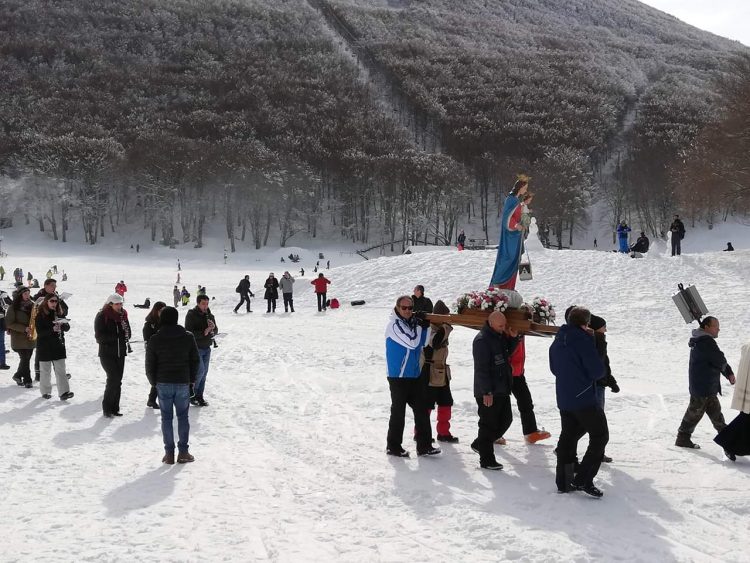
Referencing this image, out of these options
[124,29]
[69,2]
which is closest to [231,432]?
[124,29]

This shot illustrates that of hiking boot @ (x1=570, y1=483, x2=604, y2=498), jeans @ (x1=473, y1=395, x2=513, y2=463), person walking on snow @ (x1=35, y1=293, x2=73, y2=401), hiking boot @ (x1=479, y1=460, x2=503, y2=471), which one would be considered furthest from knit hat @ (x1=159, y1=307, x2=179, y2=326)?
hiking boot @ (x1=570, y1=483, x2=604, y2=498)

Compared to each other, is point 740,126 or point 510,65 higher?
point 510,65

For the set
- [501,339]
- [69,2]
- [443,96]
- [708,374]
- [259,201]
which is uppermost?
[69,2]

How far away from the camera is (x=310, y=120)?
7881 cm

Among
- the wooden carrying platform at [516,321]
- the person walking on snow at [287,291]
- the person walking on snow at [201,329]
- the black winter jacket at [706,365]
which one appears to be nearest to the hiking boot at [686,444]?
the black winter jacket at [706,365]

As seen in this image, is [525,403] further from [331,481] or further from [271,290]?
[271,290]

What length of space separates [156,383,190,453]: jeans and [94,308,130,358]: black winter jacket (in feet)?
7.85

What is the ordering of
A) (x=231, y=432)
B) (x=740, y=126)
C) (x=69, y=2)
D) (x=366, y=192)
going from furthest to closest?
(x=69, y=2), (x=366, y=192), (x=740, y=126), (x=231, y=432)

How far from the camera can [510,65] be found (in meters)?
97.2

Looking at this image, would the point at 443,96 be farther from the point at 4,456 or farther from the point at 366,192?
the point at 4,456

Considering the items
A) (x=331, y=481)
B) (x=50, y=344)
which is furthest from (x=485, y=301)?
(x=50, y=344)

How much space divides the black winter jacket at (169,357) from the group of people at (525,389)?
2.15 m

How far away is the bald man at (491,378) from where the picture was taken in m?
6.78

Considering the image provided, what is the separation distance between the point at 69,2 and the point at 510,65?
231ft
